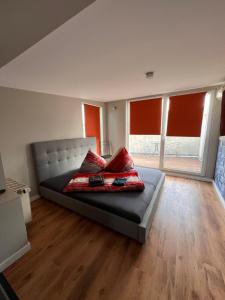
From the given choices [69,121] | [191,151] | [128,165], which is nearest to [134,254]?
[128,165]

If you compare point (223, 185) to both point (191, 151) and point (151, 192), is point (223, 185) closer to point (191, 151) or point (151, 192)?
point (151, 192)

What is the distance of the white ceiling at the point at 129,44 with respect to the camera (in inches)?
31.0

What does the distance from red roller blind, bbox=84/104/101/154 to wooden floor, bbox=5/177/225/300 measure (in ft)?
8.01

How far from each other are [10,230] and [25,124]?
1.71 m

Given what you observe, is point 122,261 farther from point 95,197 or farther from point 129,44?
point 129,44

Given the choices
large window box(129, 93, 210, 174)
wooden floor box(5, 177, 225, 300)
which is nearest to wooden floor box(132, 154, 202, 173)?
large window box(129, 93, 210, 174)

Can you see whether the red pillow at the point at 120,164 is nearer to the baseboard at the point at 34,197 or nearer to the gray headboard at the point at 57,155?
the gray headboard at the point at 57,155

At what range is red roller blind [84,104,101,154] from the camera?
3.74 m

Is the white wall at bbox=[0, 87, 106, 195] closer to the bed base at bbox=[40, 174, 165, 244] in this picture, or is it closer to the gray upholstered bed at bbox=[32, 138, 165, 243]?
the gray upholstered bed at bbox=[32, 138, 165, 243]

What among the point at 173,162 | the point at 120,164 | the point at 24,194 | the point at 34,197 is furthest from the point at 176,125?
the point at 34,197

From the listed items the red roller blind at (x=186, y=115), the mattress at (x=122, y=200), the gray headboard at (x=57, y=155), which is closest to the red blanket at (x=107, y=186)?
the mattress at (x=122, y=200)

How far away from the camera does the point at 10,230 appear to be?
1.34 metres

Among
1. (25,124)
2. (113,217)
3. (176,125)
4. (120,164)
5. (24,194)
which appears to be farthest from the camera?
(176,125)

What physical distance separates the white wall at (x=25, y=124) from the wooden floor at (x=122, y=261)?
0.93m
